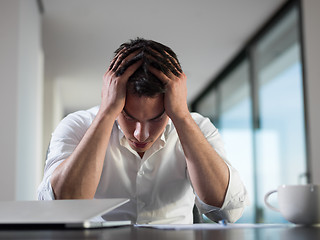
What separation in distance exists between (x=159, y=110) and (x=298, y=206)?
1.77 feet

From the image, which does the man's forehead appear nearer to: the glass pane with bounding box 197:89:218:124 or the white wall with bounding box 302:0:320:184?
the white wall with bounding box 302:0:320:184

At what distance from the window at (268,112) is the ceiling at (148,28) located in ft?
0.77

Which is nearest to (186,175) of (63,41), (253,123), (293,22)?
(293,22)

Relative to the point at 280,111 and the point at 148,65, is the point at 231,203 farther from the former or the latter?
the point at 280,111

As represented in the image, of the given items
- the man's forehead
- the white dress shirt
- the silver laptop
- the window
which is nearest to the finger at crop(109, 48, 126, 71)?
the man's forehead

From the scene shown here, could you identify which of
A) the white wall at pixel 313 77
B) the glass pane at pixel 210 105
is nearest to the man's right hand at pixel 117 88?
the white wall at pixel 313 77

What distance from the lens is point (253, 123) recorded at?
4809 mm

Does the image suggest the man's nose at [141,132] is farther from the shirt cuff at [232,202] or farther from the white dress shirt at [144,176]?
the shirt cuff at [232,202]

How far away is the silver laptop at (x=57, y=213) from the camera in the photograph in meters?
0.64

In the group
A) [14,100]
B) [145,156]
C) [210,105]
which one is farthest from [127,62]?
[210,105]

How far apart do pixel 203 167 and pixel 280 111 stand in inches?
120

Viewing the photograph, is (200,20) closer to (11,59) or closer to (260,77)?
(260,77)

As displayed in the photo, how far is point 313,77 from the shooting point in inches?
129

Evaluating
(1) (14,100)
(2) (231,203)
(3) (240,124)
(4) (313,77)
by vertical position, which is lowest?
(2) (231,203)
